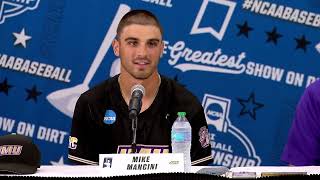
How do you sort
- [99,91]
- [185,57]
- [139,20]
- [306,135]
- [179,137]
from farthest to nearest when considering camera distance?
[185,57]
[139,20]
[99,91]
[306,135]
[179,137]

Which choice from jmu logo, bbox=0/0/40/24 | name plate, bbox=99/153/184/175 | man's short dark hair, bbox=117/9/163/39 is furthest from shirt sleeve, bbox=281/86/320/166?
jmu logo, bbox=0/0/40/24

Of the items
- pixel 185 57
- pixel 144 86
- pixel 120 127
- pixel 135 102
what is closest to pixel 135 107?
pixel 135 102

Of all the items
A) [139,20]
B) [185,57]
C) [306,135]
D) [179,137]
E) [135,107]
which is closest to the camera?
[135,107]

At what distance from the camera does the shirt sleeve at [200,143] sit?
2346mm

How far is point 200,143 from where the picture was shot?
237 cm

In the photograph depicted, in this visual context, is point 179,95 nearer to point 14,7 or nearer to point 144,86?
point 144,86

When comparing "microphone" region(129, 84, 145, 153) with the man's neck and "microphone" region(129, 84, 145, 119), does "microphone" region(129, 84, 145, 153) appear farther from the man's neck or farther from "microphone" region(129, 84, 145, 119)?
the man's neck

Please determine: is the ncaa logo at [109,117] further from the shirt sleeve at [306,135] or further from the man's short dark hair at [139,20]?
the shirt sleeve at [306,135]

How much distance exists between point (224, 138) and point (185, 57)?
573 millimetres

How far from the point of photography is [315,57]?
345 centimetres

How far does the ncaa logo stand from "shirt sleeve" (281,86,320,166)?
2.42 feet

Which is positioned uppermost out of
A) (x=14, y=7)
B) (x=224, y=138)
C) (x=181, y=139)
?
(x=14, y=7)

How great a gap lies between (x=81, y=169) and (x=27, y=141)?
21cm

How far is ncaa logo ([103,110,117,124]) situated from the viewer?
2.38 metres
